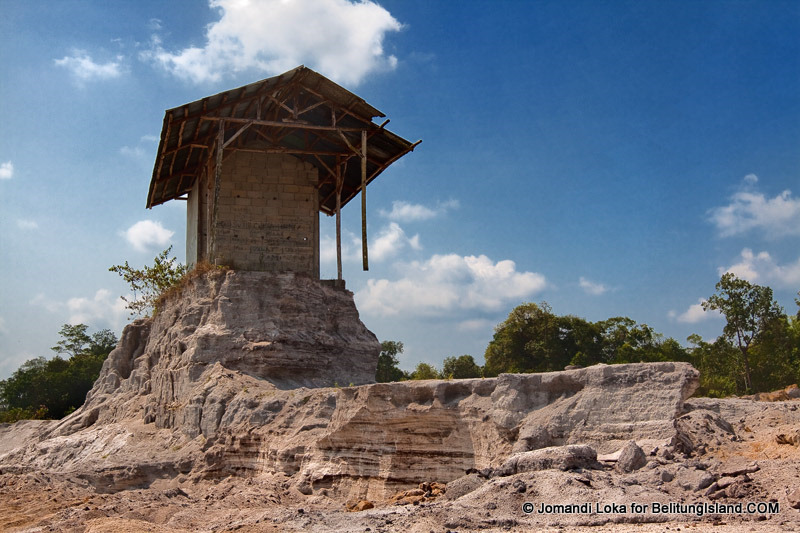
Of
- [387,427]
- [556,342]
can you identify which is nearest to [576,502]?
[387,427]

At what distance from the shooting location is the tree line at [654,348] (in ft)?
88.0

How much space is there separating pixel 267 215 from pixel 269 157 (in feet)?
4.69

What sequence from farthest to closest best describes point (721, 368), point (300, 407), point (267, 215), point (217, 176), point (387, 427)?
point (721, 368) → point (267, 215) → point (217, 176) → point (300, 407) → point (387, 427)

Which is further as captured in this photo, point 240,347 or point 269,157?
point 269,157

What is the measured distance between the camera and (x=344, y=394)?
11.1 metres

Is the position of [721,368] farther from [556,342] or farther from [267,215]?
[267,215]

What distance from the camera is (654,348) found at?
2953 centimetres

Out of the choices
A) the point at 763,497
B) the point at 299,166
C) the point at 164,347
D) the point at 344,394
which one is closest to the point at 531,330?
the point at 299,166

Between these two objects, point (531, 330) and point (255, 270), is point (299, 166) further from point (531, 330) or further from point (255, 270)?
point (531, 330)

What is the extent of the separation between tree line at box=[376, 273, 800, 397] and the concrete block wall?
9.59m

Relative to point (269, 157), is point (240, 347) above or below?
below

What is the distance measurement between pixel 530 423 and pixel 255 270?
30.9 feet

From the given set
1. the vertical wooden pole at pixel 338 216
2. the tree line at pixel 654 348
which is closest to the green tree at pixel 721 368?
the tree line at pixel 654 348

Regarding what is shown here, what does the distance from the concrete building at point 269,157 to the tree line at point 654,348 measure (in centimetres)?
971
